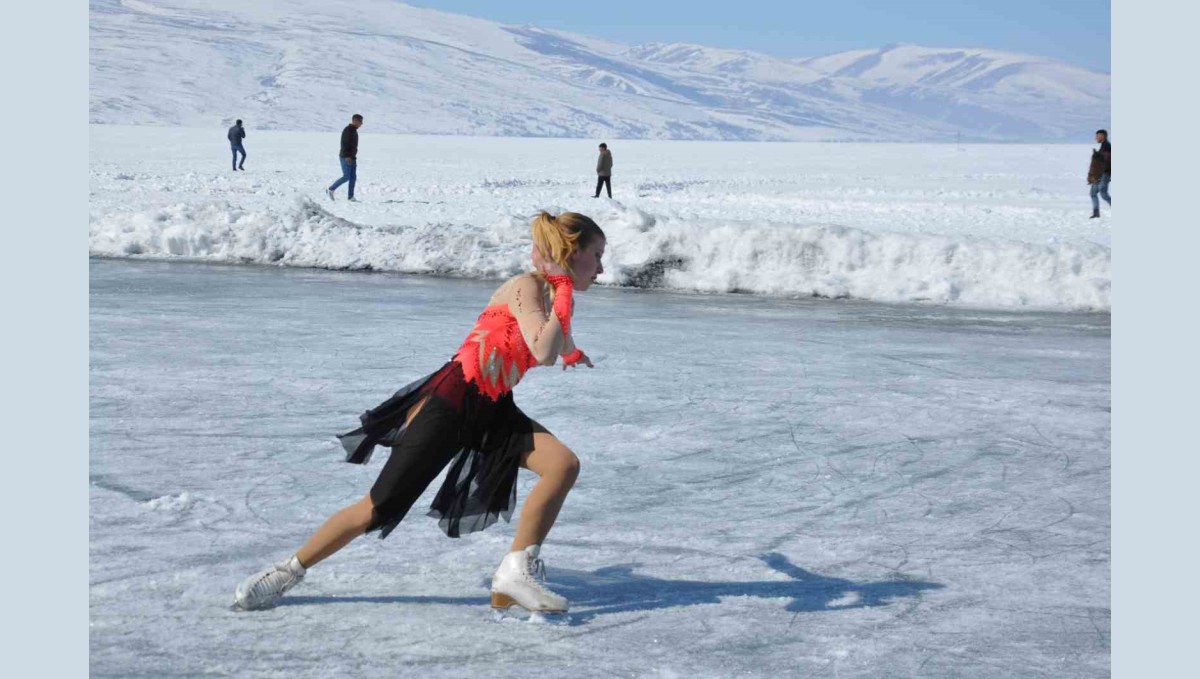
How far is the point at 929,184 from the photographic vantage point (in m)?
34.8

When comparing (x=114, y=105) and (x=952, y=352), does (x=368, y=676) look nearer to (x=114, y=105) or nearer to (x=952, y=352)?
(x=952, y=352)

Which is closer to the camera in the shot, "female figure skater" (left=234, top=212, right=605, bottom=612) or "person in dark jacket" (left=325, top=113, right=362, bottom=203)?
"female figure skater" (left=234, top=212, right=605, bottom=612)

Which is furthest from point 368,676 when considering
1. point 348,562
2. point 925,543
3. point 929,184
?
point 929,184

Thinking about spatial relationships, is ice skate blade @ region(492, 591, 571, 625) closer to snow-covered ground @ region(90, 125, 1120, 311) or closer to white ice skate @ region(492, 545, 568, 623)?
white ice skate @ region(492, 545, 568, 623)

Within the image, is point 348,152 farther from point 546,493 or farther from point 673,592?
point 546,493

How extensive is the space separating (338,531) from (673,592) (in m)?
1.03

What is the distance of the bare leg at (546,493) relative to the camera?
362 centimetres

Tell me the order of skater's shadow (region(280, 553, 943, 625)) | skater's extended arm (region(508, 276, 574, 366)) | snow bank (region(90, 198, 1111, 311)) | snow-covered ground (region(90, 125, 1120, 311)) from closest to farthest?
skater's extended arm (region(508, 276, 574, 366)) → skater's shadow (region(280, 553, 943, 625)) → snow bank (region(90, 198, 1111, 311)) → snow-covered ground (region(90, 125, 1120, 311))

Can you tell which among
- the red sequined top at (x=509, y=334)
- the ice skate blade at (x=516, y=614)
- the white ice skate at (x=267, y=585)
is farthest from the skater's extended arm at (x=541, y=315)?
the white ice skate at (x=267, y=585)

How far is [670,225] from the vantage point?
537 inches

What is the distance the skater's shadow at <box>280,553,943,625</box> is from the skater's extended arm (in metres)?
0.79

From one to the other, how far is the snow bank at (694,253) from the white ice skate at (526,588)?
920cm

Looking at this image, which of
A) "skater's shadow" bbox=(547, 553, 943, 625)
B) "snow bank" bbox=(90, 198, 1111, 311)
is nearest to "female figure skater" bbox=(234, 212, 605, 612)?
"skater's shadow" bbox=(547, 553, 943, 625)

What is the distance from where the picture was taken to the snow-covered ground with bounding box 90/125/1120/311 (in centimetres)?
1260
